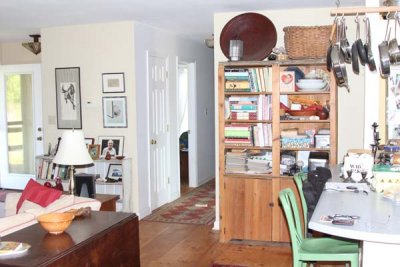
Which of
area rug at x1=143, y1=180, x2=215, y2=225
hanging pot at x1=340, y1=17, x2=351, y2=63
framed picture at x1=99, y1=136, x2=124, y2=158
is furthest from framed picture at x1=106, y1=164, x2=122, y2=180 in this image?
hanging pot at x1=340, y1=17, x2=351, y2=63

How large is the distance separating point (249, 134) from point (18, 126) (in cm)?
434

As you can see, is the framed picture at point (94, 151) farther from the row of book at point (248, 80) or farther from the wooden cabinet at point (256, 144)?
the row of book at point (248, 80)

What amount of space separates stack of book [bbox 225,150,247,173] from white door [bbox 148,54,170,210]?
1.50m

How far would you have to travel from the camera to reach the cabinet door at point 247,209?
445 cm

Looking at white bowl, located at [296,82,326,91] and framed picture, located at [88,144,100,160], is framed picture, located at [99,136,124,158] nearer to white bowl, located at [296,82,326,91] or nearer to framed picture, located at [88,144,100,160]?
framed picture, located at [88,144,100,160]

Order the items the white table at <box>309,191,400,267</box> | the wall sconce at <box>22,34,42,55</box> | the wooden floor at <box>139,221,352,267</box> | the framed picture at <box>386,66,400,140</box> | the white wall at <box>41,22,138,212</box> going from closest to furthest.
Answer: the white table at <box>309,191,400,267</box> → the framed picture at <box>386,66,400,140</box> → the wooden floor at <box>139,221,352,267</box> → the white wall at <box>41,22,138,212</box> → the wall sconce at <box>22,34,42,55</box>

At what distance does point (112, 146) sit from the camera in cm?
547

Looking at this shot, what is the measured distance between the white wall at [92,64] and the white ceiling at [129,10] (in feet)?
0.58

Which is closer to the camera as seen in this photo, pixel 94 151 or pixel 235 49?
pixel 235 49

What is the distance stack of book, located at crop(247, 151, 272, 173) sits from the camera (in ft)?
14.8

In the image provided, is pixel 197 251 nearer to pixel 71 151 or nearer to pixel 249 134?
pixel 249 134

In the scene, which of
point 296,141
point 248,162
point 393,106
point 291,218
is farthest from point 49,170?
point 393,106

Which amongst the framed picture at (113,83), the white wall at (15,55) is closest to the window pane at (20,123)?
the white wall at (15,55)

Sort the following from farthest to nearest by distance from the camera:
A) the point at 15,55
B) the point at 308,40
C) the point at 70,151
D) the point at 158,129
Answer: the point at 15,55 → the point at 158,129 → the point at 308,40 → the point at 70,151
